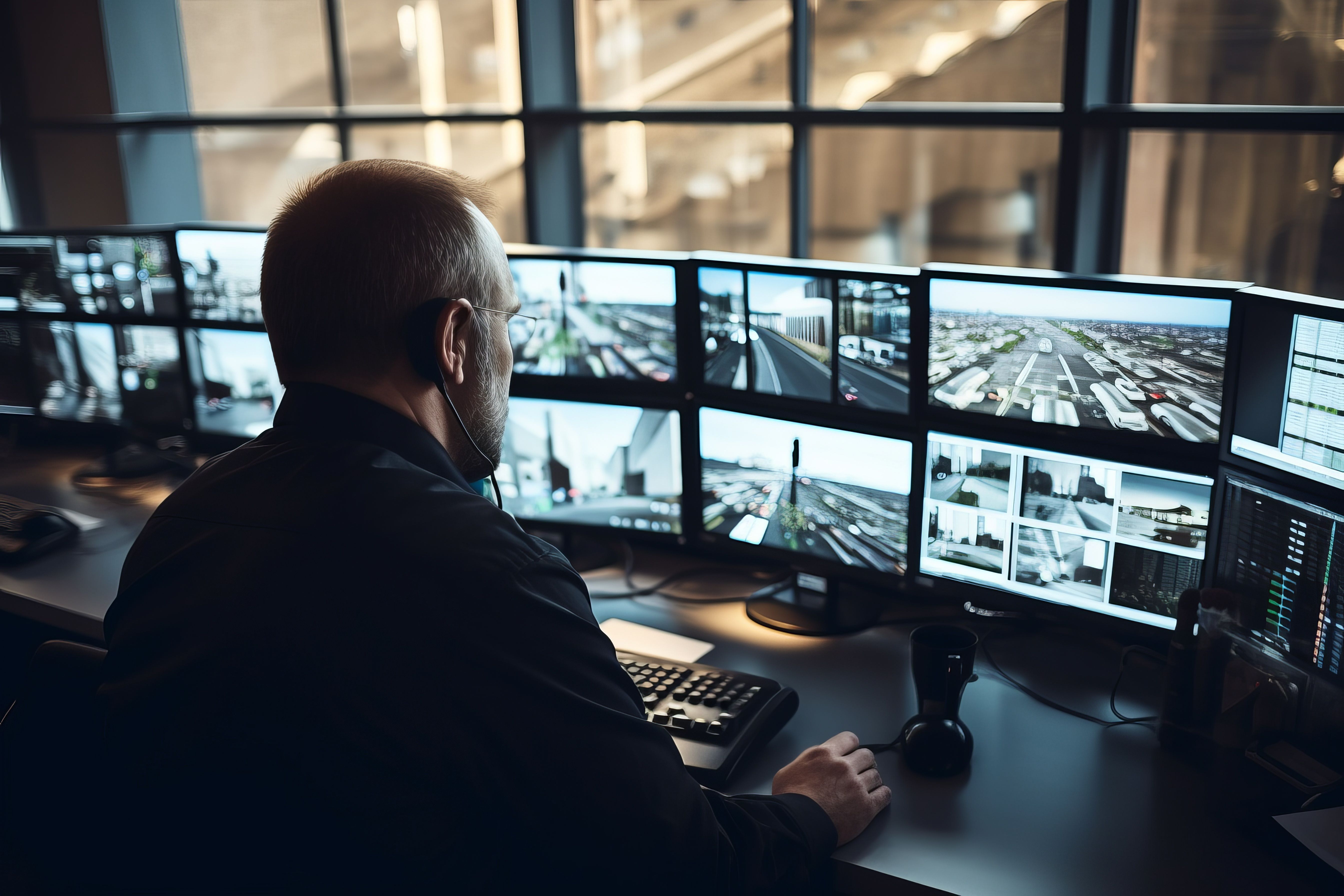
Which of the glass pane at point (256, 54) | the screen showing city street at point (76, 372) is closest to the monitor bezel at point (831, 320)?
the screen showing city street at point (76, 372)

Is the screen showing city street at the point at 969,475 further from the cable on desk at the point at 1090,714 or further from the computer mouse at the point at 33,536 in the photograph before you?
the computer mouse at the point at 33,536

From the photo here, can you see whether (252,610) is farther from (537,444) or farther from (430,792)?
(537,444)

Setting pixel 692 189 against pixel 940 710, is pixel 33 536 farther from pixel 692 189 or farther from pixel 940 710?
pixel 692 189

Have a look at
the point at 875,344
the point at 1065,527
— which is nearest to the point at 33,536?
the point at 875,344

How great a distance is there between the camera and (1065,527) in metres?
1.50

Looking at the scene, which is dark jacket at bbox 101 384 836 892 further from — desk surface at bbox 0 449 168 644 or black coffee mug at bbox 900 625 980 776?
desk surface at bbox 0 449 168 644

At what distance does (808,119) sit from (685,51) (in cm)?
315

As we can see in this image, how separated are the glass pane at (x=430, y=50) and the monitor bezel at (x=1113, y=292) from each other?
3.98m

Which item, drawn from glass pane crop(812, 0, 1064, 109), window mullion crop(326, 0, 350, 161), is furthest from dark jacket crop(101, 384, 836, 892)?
glass pane crop(812, 0, 1064, 109)

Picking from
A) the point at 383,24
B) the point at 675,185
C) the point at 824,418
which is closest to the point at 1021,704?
the point at 824,418

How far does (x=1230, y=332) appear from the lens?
4.41 ft

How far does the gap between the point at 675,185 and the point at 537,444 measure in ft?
13.1

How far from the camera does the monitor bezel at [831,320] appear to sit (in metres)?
1.59

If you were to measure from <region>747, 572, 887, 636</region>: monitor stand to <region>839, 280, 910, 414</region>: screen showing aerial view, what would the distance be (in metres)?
0.34
